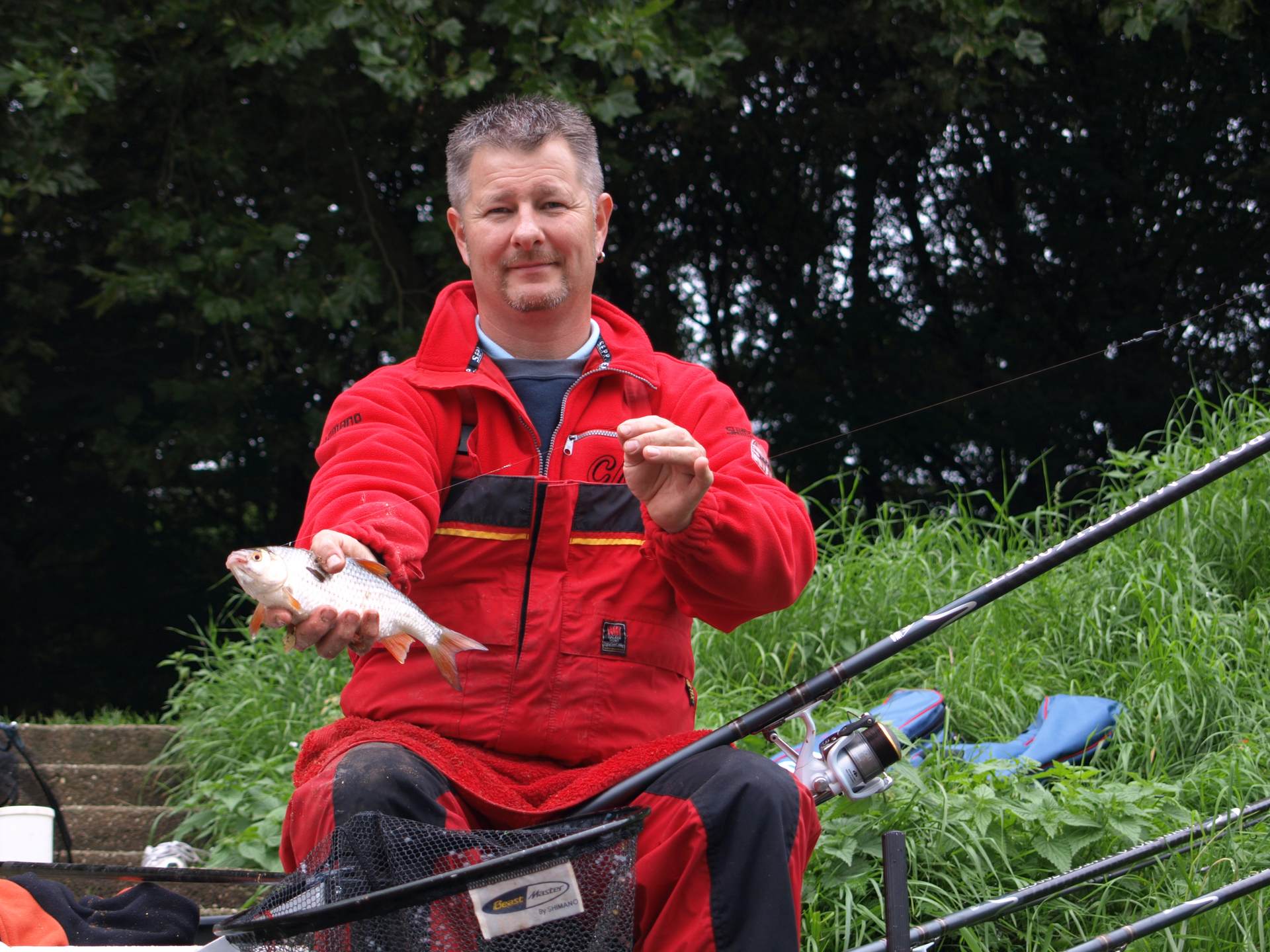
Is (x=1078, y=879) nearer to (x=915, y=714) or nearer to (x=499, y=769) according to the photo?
(x=915, y=714)

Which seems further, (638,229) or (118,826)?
(638,229)

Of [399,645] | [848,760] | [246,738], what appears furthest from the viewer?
[246,738]

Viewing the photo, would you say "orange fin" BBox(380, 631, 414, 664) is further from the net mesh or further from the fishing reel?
the fishing reel

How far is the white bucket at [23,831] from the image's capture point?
9.89 ft

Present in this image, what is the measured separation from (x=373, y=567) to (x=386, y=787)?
0.31 metres

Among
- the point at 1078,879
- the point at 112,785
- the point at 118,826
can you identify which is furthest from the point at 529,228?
the point at 112,785

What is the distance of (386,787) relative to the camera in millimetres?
1914

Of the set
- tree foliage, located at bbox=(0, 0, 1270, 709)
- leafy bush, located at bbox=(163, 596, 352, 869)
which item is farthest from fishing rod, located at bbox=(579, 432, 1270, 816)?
tree foliage, located at bbox=(0, 0, 1270, 709)

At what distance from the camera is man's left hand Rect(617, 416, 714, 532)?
1.89 m

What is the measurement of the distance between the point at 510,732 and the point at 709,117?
7.01m

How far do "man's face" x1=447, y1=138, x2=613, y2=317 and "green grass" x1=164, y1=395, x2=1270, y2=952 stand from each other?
4.53ft

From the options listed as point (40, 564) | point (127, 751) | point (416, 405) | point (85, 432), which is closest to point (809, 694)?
point (416, 405)

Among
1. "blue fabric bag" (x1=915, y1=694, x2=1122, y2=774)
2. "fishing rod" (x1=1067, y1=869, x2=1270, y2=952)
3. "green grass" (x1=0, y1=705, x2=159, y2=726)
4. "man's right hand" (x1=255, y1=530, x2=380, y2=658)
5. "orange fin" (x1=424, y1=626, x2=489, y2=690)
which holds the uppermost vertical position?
"man's right hand" (x1=255, y1=530, x2=380, y2=658)

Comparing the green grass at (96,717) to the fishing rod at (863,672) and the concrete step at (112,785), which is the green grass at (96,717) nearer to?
the concrete step at (112,785)
